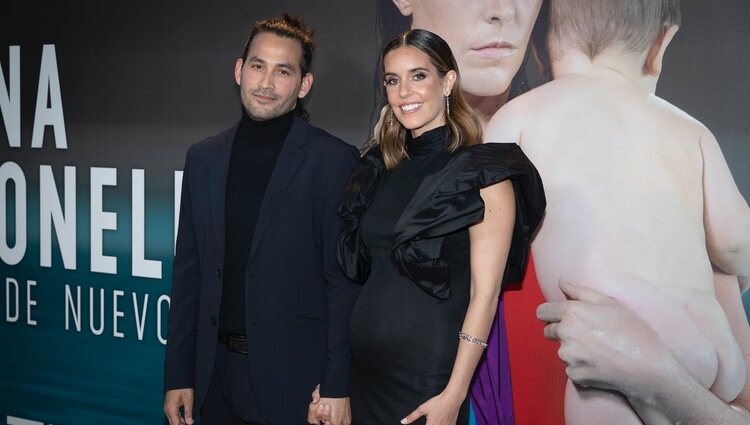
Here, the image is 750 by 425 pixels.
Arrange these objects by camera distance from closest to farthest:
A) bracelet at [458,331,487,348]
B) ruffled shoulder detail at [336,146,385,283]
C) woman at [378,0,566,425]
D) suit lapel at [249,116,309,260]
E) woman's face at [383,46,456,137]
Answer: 1. bracelet at [458,331,487,348]
2. woman's face at [383,46,456,137]
3. ruffled shoulder detail at [336,146,385,283]
4. suit lapel at [249,116,309,260]
5. woman at [378,0,566,425]

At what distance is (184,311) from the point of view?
→ 8.83 feet

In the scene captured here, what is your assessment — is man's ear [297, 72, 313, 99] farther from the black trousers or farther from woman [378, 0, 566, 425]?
the black trousers

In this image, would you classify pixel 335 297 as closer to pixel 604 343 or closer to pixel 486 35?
pixel 604 343

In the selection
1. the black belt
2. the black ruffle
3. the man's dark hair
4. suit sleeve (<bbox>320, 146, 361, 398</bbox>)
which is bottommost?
the black belt

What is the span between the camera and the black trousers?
252 cm

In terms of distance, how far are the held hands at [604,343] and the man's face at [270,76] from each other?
1.06m

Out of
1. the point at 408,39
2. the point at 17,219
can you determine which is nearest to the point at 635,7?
the point at 408,39

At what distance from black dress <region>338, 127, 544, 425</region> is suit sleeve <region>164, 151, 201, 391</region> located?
61cm

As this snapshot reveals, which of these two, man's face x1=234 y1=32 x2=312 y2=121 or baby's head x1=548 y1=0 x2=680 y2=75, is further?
baby's head x1=548 y1=0 x2=680 y2=75

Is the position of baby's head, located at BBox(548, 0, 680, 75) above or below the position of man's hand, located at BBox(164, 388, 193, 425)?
above

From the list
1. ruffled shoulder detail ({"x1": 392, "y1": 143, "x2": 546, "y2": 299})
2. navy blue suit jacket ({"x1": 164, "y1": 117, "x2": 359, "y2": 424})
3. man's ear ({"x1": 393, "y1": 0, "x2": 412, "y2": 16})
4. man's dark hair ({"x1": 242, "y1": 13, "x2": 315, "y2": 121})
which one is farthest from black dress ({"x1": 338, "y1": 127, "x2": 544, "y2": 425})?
man's ear ({"x1": 393, "y1": 0, "x2": 412, "y2": 16})

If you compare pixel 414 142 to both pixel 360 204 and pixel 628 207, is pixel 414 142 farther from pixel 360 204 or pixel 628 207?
pixel 628 207

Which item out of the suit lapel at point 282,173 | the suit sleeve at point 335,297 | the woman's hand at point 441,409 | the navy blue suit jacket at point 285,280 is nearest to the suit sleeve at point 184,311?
the navy blue suit jacket at point 285,280

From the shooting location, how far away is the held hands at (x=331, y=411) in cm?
244
